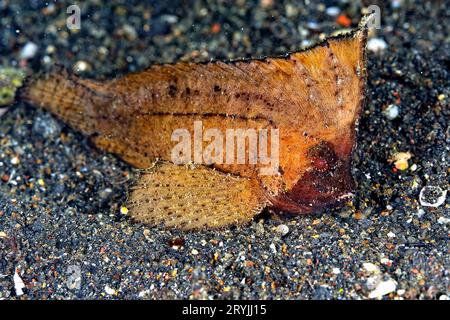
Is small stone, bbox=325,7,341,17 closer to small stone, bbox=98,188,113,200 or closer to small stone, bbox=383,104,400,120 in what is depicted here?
small stone, bbox=383,104,400,120

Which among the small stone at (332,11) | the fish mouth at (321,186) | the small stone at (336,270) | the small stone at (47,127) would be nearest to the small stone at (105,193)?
the small stone at (47,127)

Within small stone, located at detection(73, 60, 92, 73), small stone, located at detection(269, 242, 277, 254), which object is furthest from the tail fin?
small stone, located at detection(269, 242, 277, 254)

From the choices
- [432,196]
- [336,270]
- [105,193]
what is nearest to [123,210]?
[105,193]

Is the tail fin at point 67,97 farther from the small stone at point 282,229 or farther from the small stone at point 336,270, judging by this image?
the small stone at point 336,270

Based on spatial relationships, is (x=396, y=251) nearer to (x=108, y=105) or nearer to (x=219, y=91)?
(x=219, y=91)

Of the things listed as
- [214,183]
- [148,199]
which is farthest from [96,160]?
[214,183]

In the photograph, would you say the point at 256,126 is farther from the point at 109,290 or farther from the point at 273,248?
the point at 109,290
